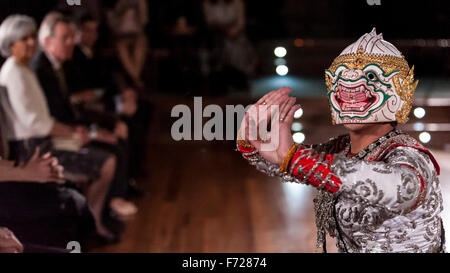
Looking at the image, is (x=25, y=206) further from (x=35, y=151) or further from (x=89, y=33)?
(x=89, y=33)

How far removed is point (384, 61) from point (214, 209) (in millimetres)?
2749

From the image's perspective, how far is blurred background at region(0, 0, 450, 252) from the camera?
215 cm

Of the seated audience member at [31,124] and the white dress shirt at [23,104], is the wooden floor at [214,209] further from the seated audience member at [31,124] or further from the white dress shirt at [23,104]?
the white dress shirt at [23,104]

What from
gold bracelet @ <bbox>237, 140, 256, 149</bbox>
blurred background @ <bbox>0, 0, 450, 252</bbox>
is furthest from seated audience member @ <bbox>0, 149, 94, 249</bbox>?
gold bracelet @ <bbox>237, 140, 256, 149</bbox>

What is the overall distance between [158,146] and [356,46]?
148 inches

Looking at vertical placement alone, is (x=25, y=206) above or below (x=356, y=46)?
below

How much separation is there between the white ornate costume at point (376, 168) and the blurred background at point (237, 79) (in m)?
0.27

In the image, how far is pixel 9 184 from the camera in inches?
93.1

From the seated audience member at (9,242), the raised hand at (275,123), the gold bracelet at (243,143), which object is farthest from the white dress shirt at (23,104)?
the raised hand at (275,123)

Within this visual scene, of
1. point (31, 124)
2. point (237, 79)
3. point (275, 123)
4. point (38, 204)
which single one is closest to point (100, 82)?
point (31, 124)

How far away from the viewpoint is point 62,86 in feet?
11.9

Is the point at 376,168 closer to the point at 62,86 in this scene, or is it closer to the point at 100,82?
the point at 62,86

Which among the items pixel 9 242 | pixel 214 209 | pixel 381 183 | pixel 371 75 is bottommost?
pixel 214 209
